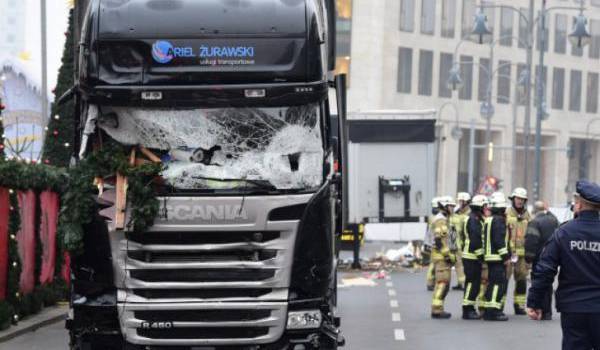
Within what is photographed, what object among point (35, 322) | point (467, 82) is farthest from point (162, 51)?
point (467, 82)

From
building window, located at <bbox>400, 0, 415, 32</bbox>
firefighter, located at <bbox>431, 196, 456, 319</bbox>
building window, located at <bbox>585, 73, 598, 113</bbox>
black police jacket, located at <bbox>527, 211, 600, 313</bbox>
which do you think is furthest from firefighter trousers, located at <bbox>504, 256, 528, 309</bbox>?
building window, located at <bbox>585, 73, 598, 113</bbox>

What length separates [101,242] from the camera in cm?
1164

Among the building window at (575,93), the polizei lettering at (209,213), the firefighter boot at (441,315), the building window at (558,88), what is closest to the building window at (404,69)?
the building window at (558,88)

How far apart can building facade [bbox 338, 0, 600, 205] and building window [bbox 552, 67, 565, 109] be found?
66mm

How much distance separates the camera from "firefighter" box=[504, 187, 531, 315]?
2117 cm

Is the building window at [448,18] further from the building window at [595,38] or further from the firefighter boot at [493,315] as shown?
the firefighter boot at [493,315]

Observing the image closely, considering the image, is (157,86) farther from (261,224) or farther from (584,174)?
(584,174)

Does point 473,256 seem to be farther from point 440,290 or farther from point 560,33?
point 560,33

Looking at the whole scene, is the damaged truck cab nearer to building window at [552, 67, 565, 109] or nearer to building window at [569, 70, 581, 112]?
building window at [552, 67, 565, 109]

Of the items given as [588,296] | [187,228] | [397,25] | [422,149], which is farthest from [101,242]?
[397,25]

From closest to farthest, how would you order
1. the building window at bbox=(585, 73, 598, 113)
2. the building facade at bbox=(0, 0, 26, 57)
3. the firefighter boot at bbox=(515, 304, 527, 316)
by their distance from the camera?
the firefighter boot at bbox=(515, 304, 527, 316)
the building window at bbox=(585, 73, 598, 113)
the building facade at bbox=(0, 0, 26, 57)

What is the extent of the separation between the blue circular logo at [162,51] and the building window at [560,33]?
82635mm

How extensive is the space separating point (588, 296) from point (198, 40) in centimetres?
388

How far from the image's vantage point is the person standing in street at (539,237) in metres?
19.1
